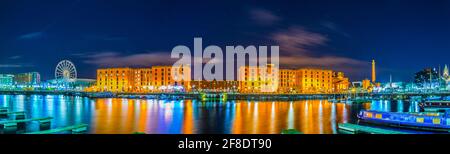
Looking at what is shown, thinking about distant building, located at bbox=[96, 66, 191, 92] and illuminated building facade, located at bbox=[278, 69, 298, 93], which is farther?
illuminated building facade, located at bbox=[278, 69, 298, 93]

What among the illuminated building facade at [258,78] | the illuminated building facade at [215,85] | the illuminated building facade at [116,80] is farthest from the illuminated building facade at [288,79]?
the illuminated building facade at [116,80]

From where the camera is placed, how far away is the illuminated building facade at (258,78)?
6488 cm

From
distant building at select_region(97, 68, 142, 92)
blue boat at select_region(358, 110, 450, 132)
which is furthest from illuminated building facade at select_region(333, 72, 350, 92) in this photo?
blue boat at select_region(358, 110, 450, 132)

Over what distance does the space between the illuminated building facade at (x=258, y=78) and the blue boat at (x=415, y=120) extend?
46.9 metres

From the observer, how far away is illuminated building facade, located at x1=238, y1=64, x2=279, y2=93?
2554 inches

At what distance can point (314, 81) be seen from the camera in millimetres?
70062

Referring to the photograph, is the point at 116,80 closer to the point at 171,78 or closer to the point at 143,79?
the point at 143,79

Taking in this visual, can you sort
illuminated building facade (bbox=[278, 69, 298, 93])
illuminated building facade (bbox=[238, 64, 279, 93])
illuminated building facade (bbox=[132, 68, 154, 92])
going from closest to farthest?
1. illuminated building facade (bbox=[238, 64, 279, 93])
2. illuminated building facade (bbox=[278, 69, 298, 93])
3. illuminated building facade (bbox=[132, 68, 154, 92])

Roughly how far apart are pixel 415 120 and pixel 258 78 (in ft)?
164

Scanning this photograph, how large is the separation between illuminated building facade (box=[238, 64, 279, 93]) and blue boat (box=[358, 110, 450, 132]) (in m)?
46.9

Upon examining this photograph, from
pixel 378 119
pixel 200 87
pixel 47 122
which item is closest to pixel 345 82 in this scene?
pixel 200 87

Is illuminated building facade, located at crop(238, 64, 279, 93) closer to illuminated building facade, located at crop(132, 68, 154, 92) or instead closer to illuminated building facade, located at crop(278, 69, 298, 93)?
illuminated building facade, located at crop(278, 69, 298, 93)

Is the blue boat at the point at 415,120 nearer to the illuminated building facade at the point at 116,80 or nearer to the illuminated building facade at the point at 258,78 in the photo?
the illuminated building facade at the point at 258,78

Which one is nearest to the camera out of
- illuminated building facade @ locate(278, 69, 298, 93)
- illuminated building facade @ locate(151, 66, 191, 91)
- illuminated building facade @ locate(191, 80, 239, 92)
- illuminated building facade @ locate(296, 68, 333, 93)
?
illuminated building facade @ locate(151, 66, 191, 91)
